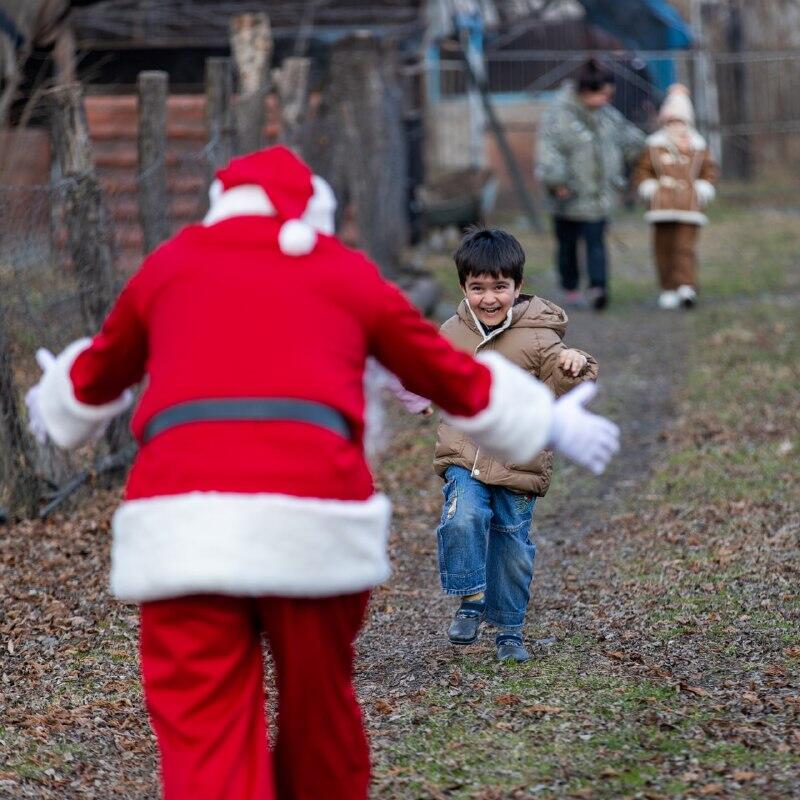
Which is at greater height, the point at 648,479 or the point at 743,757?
the point at 648,479

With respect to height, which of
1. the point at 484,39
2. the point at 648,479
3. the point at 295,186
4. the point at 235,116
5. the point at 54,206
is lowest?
the point at 648,479

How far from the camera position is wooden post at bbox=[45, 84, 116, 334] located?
7.52 metres

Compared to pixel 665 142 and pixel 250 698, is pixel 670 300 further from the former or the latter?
pixel 250 698

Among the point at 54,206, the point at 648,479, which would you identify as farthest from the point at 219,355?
the point at 648,479

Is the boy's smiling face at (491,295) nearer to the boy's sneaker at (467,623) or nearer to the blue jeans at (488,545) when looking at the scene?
the blue jeans at (488,545)

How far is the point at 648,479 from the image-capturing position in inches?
317

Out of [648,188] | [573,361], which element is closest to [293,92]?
[648,188]

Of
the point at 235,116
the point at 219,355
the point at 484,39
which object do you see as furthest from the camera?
the point at 484,39

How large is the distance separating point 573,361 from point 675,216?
30.4 feet

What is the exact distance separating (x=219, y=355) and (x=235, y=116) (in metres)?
6.86

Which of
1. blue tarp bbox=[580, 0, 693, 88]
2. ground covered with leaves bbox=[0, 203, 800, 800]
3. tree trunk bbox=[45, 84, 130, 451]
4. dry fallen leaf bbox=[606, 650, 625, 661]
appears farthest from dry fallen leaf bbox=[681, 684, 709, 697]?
blue tarp bbox=[580, 0, 693, 88]

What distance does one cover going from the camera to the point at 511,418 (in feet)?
11.2

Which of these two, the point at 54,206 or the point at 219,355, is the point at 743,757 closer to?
the point at 219,355

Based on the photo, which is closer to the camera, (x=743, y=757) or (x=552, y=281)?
(x=743, y=757)
